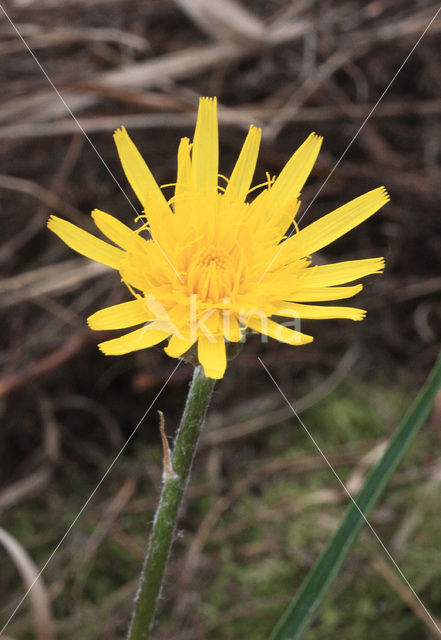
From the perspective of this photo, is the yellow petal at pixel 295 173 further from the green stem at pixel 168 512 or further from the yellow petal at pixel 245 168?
the green stem at pixel 168 512

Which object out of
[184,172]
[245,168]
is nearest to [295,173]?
[245,168]

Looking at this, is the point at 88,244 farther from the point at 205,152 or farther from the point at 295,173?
the point at 295,173

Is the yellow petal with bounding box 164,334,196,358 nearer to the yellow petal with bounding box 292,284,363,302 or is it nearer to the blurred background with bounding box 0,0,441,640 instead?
the yellow petal with bounding box 292,284,363,302

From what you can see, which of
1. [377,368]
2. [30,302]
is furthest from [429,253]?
[30,302]

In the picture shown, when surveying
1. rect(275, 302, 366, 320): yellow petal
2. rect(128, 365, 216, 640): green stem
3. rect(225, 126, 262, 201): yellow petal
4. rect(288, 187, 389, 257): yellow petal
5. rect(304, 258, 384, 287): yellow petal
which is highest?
rect(225, 126, 262, 201): yellow petal

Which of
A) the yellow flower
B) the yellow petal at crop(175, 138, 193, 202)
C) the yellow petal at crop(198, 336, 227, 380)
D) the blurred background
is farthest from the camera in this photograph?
the blurred background

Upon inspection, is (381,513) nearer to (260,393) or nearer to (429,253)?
(260,393)

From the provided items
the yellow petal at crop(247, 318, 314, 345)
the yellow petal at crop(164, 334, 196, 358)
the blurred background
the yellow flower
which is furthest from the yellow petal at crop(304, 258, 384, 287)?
the blurred background
